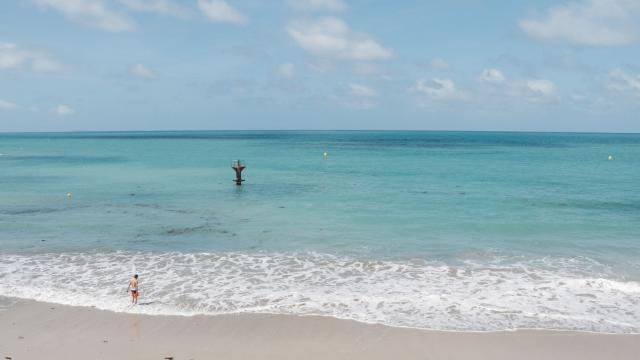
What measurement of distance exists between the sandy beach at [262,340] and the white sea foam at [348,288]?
28.9 inches

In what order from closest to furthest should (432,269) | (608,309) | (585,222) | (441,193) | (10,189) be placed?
(608,309) < (432,269) < (585,222) < (441,193) < (10,189)

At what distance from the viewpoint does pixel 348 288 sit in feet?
61.9

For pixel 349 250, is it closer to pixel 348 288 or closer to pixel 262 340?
pixel 348 288

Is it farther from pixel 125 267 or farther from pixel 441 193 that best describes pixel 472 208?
pixel 125 267

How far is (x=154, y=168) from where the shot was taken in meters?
65.9

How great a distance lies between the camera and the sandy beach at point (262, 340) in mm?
13500

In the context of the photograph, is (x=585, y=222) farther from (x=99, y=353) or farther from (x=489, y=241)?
(x=99, y=353)

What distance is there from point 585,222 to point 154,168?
5145 cm

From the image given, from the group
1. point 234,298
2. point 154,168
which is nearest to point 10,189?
point 154,168

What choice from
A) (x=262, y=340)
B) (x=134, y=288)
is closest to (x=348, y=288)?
(x=262, y=340)

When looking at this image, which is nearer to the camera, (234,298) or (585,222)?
(234,298)

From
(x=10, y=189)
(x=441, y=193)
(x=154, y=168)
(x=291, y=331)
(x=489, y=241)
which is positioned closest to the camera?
(x=291, y=331)

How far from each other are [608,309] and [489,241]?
8960 mm

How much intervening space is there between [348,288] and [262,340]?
16.9 feet
